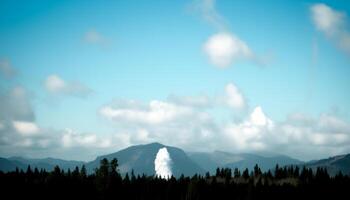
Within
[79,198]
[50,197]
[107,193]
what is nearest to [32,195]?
[50,197]

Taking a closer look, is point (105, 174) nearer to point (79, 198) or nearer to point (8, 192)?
point (79, 198)

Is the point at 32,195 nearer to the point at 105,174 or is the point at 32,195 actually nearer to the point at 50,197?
the point at 50,197

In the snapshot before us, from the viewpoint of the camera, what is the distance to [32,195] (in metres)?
197

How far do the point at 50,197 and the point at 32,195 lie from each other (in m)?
8.42

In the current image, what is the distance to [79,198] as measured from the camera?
199 m

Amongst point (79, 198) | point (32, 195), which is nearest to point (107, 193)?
point (79, 198)

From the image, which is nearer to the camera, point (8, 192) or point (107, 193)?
point (107, 193)

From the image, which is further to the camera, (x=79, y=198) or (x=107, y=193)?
(x=79, y=198)

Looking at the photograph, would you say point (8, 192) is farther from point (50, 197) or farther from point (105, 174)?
point (105, 174)

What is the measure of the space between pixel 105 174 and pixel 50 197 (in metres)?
42.7

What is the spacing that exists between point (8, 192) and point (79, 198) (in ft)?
109

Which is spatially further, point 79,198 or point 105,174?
point 79,198

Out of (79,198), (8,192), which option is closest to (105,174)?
(79,198)

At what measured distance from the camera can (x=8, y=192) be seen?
7825 inches
